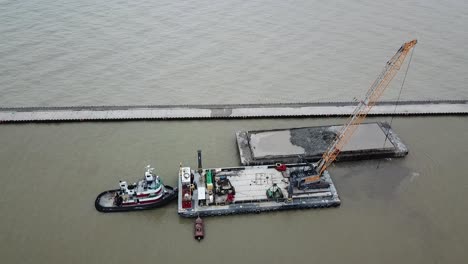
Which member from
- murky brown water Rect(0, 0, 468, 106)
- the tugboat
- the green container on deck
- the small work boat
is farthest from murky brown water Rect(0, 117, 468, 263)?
murky brown water Rect(0, 0, 468, 106)

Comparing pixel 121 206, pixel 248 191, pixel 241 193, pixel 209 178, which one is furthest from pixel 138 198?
pixel 248 191

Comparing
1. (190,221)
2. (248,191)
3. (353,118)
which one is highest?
(353,118)

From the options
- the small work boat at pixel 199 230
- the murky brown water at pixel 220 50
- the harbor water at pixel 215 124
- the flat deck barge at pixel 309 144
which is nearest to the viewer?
the small work boat at pixel 199 230

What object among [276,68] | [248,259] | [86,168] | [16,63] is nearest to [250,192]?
[248,259]

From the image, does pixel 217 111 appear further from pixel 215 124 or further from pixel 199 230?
pixel 199 230

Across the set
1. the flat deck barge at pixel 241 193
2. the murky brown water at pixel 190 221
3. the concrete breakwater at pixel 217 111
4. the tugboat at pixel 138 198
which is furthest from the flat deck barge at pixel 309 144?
the tugboat at pixel 138 198

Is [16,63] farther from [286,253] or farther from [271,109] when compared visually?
[286,253]

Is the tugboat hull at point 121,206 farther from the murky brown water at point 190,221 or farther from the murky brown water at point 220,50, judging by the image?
A: the murky brown water at point 220,50
